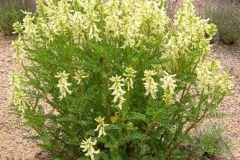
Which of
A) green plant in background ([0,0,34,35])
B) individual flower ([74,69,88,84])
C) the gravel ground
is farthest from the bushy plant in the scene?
green plant in background ([0,0,34,35])

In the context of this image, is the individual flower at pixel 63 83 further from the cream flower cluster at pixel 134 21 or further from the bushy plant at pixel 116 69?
the cream flower cluster at pixel 134 21

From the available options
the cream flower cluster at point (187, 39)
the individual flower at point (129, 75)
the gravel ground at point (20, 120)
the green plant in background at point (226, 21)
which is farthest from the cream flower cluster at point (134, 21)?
the green plant in background at point (226, 21)

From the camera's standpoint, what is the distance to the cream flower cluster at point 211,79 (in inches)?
125

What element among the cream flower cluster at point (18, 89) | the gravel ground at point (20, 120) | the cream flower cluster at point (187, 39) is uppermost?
the cream flower cluster at point (187, 39)

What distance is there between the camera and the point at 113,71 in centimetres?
324

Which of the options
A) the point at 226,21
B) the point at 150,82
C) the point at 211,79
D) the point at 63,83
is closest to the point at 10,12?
the point at 226,21

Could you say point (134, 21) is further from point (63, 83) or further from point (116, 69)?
point (63, 83)

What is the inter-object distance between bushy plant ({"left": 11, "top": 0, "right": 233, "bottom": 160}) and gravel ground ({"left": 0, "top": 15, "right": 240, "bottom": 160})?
568 mm

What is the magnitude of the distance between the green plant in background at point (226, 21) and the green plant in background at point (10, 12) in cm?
235

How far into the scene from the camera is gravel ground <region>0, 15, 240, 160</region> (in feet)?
14.5

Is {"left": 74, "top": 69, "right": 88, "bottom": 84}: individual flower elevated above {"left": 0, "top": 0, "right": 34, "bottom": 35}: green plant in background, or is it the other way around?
{"left": 74, "top": 69, "right": 88, "bottom": 84}: individual flower

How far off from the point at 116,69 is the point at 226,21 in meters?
3.75

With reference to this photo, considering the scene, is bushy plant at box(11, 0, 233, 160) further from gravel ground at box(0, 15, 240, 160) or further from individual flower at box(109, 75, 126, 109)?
gravel ground at box(0, 15, 240, 160)

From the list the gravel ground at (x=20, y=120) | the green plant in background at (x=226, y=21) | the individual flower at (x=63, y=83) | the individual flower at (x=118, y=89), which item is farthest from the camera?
the green plant in background at (x=226, y=21)
